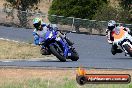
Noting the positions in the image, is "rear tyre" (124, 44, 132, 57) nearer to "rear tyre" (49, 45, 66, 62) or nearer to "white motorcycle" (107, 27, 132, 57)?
"white motorcycle" (107, 27, 132, 57)

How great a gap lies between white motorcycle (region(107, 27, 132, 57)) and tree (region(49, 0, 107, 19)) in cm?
2314

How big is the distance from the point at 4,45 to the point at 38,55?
469 cm

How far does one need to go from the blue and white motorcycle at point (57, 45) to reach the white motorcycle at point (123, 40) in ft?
8.77

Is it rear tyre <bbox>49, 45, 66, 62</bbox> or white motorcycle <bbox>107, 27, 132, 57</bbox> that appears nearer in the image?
rear tyre <bbox>49, 45, 66, 62</bbox>

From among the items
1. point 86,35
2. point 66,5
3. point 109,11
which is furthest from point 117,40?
point 66,5

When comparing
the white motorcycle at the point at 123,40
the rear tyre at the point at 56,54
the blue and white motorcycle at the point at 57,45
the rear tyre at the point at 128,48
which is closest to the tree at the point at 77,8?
the white motorcycle at the point at 123,40

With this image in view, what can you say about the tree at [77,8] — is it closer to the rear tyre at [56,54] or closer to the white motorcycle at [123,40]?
the white motorcycle at [123,40]

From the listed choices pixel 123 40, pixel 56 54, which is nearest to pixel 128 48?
pixel 123 40

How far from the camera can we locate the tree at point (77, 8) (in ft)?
156

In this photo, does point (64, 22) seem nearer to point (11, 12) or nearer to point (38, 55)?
point (11, 12)

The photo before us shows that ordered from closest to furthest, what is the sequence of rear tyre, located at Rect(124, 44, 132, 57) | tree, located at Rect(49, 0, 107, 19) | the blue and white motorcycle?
the blue and white motorcycle → rear tyre, located at Rect(124, 44, 132, 57) → tree, located at Rect(49, 0, 107, 19)

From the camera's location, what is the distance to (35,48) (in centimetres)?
3234

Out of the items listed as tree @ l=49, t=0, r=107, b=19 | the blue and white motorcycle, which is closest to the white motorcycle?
the blue and white motorcycle

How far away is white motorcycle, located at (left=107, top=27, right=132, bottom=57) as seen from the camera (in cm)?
2407
